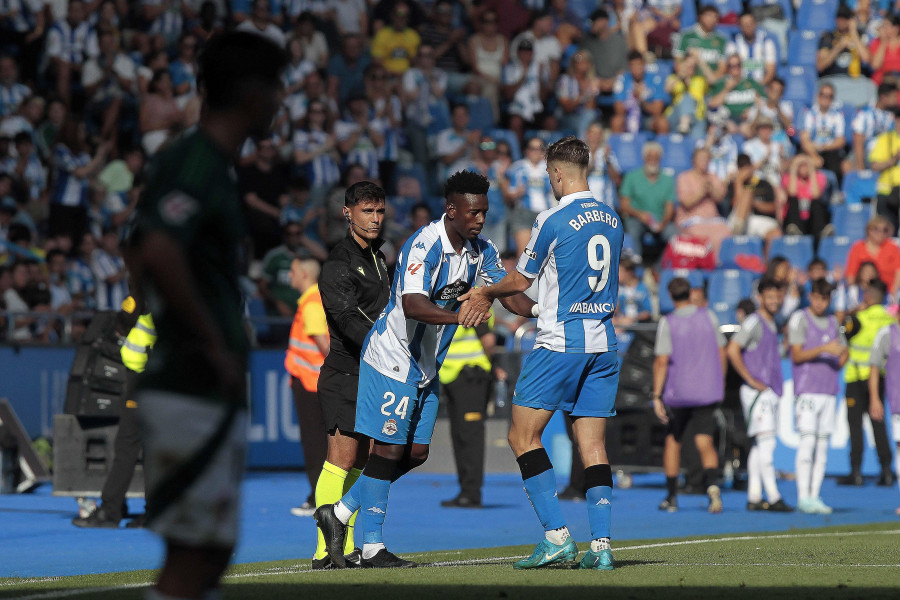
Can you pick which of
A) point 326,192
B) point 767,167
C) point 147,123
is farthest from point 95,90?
point 767,167

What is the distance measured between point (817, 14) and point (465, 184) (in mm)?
20821

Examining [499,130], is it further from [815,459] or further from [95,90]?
[815,459]

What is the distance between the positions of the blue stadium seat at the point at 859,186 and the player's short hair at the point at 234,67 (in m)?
19.8

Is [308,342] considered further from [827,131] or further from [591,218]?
[827,131]

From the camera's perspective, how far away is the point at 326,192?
20.2 m

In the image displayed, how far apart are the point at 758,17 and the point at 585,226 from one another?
20.1 meters

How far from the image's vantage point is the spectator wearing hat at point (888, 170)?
21828 mm

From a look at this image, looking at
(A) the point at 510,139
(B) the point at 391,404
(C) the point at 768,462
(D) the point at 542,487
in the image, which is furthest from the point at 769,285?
(A) the point at 510,139

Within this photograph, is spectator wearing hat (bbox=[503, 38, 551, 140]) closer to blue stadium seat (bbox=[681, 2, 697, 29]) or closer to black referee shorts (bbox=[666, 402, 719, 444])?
blue stadium seat (bbox=[681, 2, 697, 29])

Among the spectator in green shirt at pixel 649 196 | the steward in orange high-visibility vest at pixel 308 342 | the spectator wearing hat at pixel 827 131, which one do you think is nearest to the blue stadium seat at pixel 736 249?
the spectator in green shirt at pixel 649 196

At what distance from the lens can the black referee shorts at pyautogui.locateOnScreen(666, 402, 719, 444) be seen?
1438 centimetres

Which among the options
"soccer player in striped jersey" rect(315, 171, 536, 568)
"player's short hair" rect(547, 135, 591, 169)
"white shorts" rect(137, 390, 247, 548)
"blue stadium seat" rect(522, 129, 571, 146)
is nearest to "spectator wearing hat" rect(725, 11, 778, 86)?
"blue stadium seat" rect(522, 129, 571, 146)

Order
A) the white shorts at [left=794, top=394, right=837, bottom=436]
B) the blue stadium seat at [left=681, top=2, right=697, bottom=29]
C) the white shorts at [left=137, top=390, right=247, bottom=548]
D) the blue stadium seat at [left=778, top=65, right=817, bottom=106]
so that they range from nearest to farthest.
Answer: the white shorts at [left=137, top=390, right=247, bottom=548] < the white shorts at [left=794, top=394, right=837, bottom=436] < the blue stadium seat at [left=778, top=65, right=817, bottom=106] < the blue stadium seat at [left=681, top=2, right=697, bottom=29]

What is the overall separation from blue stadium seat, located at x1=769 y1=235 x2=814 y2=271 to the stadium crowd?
0.11 ft
